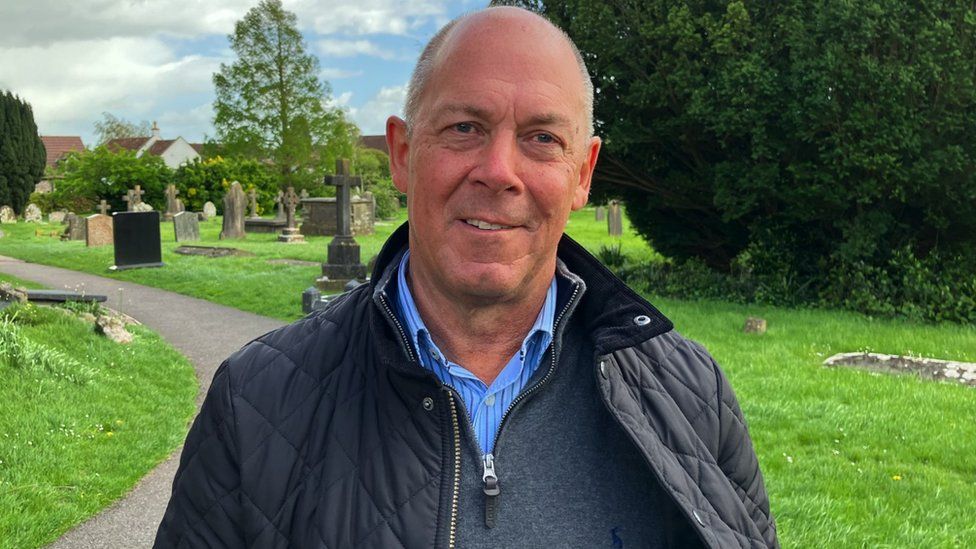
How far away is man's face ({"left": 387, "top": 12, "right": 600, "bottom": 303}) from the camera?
1.78 metres

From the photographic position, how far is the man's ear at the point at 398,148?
1.95 m

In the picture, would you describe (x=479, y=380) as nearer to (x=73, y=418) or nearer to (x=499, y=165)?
(x=499, y=165)

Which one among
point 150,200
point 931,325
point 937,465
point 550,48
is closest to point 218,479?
point 550,48

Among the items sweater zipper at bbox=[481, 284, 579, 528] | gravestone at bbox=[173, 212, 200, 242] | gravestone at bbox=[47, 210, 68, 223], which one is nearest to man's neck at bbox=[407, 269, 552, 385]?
sweater zipper at bbox=[481, 284, 579, 528]

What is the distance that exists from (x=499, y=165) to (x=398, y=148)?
319 millimetres

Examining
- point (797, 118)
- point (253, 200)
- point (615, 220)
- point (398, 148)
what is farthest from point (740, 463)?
point (253, 200)

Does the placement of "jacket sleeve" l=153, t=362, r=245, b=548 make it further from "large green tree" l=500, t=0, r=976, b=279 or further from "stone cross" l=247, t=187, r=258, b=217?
"stone cross" l=247, t=187, r=258, b=217

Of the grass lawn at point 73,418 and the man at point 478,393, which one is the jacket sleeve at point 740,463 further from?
the grass lawn at point 73,418

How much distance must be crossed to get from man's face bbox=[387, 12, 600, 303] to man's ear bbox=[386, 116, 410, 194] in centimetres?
9

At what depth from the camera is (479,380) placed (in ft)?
6.05

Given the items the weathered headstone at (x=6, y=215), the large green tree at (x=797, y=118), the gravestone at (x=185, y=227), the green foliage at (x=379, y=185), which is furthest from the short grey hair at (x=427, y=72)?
the weathered headstone at (x=6, y=215)

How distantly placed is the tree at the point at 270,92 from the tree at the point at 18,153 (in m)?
11.4

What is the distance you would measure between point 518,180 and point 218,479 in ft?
2.76

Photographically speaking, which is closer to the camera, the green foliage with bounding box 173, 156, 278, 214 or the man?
the man
